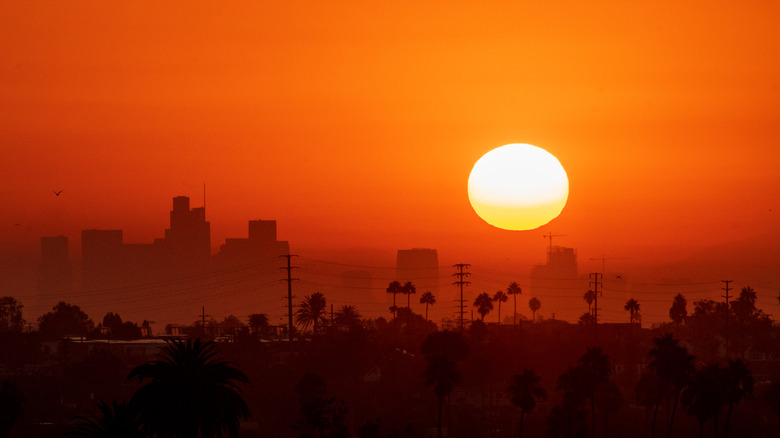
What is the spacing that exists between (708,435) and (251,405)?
7043 centimetres

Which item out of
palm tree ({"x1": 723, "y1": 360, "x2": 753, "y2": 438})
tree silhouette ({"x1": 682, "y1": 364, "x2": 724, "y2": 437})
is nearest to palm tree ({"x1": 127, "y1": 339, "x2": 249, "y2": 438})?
tree silhouette ({"x1": 682, "y1": 364, "x2": 724, "y2": 437})

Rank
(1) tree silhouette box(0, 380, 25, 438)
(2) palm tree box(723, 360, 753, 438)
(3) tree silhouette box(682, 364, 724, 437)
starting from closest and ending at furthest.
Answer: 1. (3) tree silhouette box(682, 364, 724, 437)
2. (2) palm tree box(723, 360, 753, 438)
3. (1) tree silhouette box(0, 380, 25, 438)

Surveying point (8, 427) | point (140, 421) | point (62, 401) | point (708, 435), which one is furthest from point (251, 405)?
point (140, 421)

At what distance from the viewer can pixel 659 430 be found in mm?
174625

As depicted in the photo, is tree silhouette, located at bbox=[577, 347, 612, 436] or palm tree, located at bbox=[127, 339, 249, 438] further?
tree silhouette, located at bbox=[577, 347, 612, 436]

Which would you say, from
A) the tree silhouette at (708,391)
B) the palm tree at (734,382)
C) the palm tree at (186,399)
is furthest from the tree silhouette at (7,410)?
the palm tree at (734,382)

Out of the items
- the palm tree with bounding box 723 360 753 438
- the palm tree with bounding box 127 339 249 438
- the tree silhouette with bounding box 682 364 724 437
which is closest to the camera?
the palm tree with bounding box 127 339 249 438

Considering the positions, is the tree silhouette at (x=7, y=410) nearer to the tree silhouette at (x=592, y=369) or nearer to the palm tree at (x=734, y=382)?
the tree silhouette at (x=592, y=369)

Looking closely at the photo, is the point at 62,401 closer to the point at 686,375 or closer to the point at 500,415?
the point at 500,415

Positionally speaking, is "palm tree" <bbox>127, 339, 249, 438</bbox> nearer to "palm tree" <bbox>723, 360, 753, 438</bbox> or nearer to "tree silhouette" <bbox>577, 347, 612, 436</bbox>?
"palm tree" <bbox>723, 360, 753, 438</bbox>

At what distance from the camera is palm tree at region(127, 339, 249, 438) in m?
87.1

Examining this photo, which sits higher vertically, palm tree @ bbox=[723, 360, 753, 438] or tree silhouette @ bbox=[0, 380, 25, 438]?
palm tree @ bbox=[723, 360, 753, 438]

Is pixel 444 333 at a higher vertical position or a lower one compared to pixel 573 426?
higher

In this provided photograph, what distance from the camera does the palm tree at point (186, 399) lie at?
286ft
